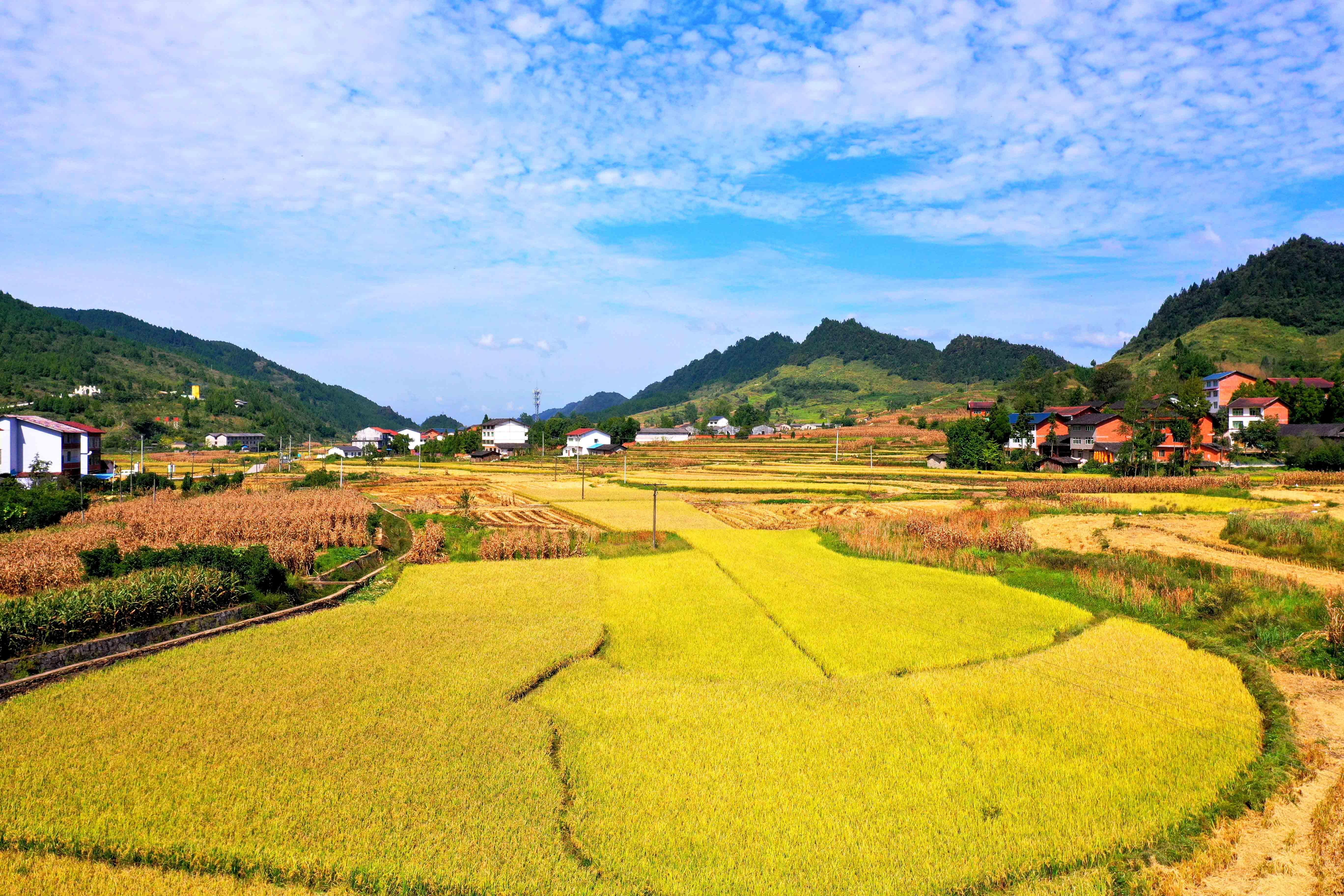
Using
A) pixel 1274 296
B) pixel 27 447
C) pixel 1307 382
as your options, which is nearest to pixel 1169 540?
pixel 1307 382

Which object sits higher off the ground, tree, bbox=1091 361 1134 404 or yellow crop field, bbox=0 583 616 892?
tree, bbox=1091 361 1134 404

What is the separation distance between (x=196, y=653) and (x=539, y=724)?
7547mm

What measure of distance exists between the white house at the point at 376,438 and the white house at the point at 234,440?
2246 centimetres

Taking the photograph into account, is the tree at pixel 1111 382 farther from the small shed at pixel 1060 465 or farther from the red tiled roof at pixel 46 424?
the red tiled roof at pixel 46 424

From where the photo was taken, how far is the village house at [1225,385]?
79.7m

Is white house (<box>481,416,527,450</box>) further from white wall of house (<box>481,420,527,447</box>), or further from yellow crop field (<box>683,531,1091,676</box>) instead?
yellow crop field (<box>683,531,1091,676</box>)

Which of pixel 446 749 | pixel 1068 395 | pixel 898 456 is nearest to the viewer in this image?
pixel 446 749

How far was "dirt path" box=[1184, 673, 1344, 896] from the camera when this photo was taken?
22.0 ft

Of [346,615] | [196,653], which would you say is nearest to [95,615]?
[196,653]

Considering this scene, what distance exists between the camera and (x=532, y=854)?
696cm

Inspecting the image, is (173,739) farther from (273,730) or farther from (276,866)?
(276,866)

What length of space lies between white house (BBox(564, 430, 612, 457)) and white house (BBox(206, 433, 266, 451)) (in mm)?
54021

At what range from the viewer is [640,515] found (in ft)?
119

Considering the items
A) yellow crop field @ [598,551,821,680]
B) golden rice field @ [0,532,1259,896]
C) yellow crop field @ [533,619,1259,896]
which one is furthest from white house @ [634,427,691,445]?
yellow crop field @ [533,619,1259,896]
